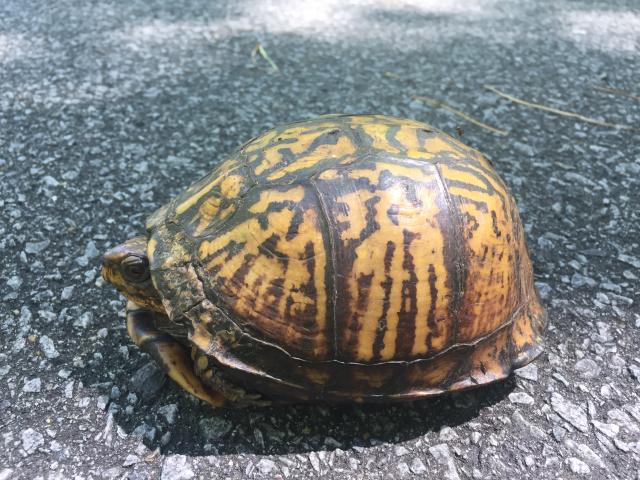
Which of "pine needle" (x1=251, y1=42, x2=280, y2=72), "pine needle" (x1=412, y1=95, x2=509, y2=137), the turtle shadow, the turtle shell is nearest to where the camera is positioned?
the turtle shell

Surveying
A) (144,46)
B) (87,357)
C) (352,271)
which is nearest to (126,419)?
(87,357)

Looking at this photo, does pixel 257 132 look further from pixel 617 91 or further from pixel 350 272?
pixel 617 91

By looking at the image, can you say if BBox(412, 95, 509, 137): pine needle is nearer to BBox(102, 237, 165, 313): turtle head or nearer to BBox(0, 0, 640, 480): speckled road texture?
BBox(0, 0, 640, 480): speckled road texture

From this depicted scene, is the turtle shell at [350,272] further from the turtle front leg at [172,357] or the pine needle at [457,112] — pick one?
the pine needle at [457,112]

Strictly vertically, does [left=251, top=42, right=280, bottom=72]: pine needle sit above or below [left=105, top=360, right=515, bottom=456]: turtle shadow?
above

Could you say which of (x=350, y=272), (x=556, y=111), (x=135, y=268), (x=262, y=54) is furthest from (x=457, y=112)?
(x=135, y=268)

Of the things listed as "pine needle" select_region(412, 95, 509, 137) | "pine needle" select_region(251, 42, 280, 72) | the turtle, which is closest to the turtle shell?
the turtle
